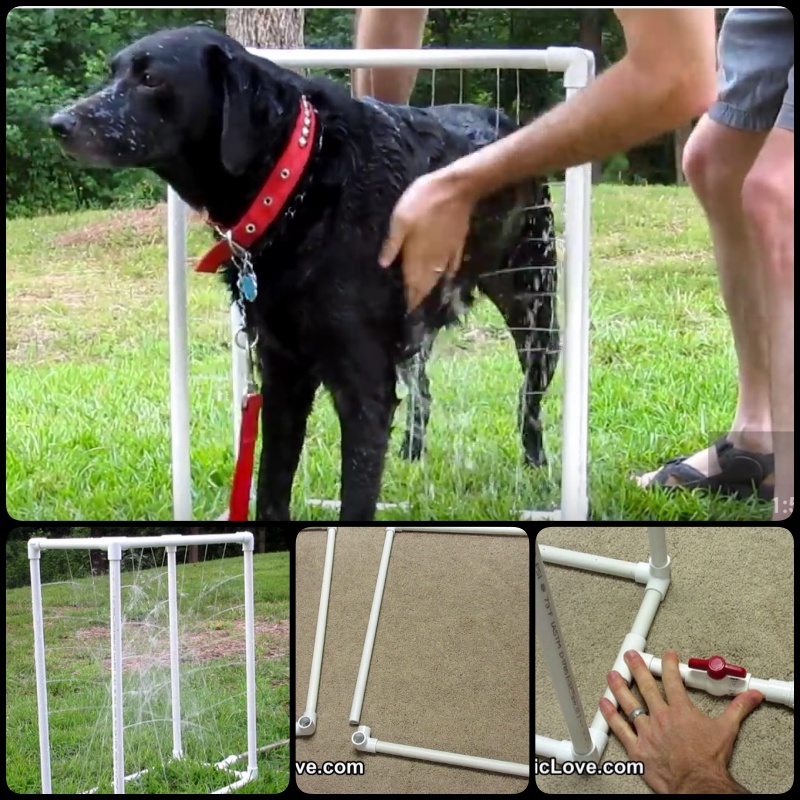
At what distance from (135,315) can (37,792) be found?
2.05 ft

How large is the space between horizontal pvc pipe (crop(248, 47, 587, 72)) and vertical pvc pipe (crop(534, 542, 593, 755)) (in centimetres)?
60

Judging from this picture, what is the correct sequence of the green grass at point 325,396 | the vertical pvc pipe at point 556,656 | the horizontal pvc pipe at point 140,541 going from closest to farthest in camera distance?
the vertical pvc pipe at point 556,656
the horizontal pvc pipe at point 140,541
the green grass at point 325,396

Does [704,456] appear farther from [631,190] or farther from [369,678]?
[369,678]

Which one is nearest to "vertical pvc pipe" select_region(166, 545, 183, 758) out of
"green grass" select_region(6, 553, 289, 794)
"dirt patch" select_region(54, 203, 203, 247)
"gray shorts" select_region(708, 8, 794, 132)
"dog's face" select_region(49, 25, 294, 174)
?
"green grass" select_region(6, 553, 289, 794)

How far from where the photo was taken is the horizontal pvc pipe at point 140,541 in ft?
3.85

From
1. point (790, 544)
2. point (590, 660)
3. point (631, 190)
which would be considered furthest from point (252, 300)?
point (790, 544)

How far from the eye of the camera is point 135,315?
132 centimetres

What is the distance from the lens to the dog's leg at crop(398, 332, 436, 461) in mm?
1303

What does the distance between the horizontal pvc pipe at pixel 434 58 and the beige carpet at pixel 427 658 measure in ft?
1.94

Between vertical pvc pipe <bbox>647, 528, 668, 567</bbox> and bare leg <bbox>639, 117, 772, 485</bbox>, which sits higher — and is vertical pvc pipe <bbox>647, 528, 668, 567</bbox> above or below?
below

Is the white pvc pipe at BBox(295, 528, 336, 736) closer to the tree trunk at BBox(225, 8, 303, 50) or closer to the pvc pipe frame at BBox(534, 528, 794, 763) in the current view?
the pvc pipe frame at BBox(534, 528, 794, 763)

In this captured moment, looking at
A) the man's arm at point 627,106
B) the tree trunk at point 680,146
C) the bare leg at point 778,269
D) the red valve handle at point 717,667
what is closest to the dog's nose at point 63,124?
the man's arm at point 627,106

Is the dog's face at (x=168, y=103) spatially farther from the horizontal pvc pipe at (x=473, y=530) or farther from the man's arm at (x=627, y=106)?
the horizontal pvc pipe at (x=473, y=530)

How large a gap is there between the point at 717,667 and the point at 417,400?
0.50m
